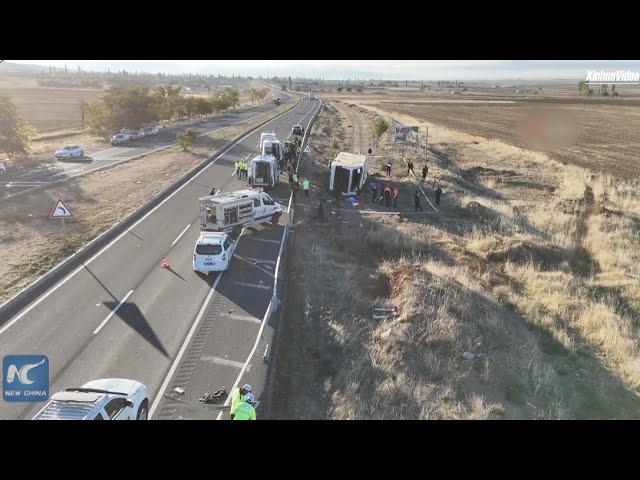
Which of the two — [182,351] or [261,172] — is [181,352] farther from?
[261,172]

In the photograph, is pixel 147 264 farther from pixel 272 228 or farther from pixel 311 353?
pixel 311 353

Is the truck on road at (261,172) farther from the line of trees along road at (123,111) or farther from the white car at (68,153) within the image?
the line of trees along road at (123,111)

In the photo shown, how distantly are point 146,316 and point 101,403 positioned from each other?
554 cm

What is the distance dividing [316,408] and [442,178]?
26266 mm

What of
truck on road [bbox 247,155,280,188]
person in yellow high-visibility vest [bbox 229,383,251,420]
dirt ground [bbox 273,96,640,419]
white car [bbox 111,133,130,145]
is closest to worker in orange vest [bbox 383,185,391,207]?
dirt ground [bbox 273,96,640,419]

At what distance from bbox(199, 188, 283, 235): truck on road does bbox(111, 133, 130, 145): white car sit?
34063 mm

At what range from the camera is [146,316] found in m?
14.6

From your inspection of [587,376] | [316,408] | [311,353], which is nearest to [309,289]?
[311,353]

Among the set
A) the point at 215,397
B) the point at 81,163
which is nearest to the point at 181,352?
the point at 215,397

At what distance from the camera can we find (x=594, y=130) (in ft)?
222

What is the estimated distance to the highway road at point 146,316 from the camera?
12.1 m

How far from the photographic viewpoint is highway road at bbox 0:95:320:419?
12.1m

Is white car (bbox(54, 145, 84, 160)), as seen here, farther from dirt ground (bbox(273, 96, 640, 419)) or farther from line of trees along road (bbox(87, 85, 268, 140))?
dirt ground (bbox(273, 96, 640, 419))

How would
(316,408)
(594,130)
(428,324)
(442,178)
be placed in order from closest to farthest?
(316,408)
(428,324)
(442,178)
(594,130)
